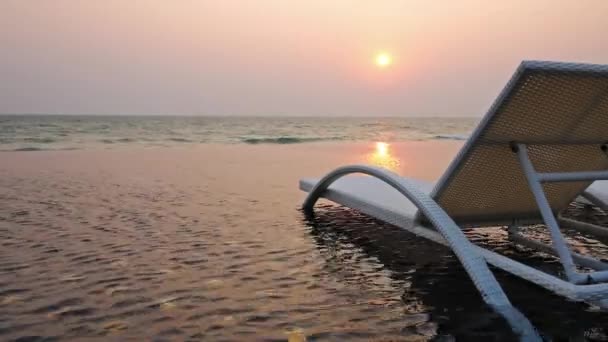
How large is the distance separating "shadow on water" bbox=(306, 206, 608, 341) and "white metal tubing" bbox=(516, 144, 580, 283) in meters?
0.40

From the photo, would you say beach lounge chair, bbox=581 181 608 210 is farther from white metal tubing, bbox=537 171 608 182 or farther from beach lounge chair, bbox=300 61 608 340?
white metal tubing, bbox=537 171 608 182

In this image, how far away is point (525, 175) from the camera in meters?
3.56

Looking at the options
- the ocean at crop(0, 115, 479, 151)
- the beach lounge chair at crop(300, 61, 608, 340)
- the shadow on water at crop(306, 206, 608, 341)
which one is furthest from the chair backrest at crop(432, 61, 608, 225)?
the ocean at crop(0, 115, 479, 151)

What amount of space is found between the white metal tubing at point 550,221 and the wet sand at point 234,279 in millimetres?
447

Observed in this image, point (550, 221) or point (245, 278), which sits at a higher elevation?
point (550, 221)

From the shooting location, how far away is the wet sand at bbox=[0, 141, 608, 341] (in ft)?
10.7

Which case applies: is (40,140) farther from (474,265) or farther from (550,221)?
(550,221)

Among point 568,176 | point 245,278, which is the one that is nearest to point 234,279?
point 245,278

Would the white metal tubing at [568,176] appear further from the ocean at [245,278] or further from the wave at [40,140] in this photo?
the wave at [40,140]

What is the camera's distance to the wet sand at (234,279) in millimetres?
3268

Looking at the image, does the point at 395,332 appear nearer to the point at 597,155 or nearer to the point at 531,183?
the point at 531,183

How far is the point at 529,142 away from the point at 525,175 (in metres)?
0.37

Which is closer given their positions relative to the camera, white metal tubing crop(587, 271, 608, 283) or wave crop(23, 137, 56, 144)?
white metal tubing crop(587, 271, 608, 283)

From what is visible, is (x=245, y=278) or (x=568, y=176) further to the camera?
(x=245, y=278)
